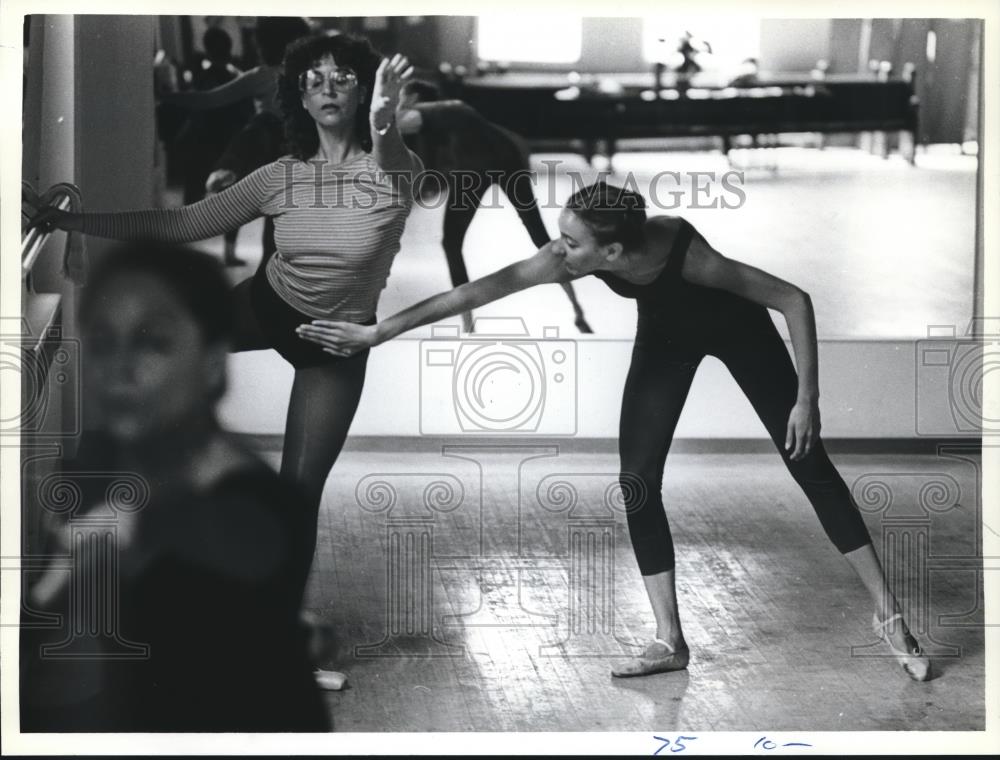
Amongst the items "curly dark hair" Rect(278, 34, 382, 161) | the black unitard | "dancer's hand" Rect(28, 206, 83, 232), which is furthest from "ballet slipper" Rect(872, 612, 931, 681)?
"dancer's hand" Rect(28, 206, 83, 232)

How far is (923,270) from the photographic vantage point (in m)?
5.69

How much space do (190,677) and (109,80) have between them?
2.02 metres

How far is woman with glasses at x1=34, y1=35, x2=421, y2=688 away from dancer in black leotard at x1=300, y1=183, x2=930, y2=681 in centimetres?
10

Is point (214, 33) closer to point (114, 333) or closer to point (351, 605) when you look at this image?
point (114, 333)

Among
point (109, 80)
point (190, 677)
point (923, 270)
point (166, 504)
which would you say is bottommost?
point (190, 677)

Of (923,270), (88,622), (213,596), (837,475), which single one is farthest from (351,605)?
(923,270)

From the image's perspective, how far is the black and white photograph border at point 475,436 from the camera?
4941 mm

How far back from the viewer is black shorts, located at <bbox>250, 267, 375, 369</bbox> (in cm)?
507

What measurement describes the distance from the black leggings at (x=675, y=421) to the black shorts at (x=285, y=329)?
932 millimetres

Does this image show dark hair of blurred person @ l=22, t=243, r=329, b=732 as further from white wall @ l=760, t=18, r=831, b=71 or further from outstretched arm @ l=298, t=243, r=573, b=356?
white wall @ l=760, t=18, r=831, b=71

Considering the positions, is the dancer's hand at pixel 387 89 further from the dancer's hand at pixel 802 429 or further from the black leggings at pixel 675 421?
the dancer's hand at pixel 802 429

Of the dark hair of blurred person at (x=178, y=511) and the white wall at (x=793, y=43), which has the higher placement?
the white wall at (x=793, y=43)

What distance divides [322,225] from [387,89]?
1.64 ft

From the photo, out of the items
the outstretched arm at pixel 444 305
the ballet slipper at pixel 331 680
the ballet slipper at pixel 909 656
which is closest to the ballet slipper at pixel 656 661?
the ballet slipper at pixel 909 656
